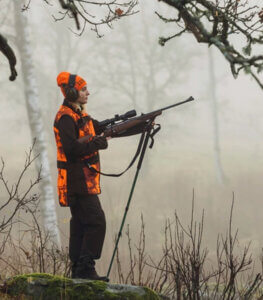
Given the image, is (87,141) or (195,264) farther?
(87,141)

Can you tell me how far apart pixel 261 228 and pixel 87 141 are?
13976 mm

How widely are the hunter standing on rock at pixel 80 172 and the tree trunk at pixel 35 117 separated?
18.1 ft

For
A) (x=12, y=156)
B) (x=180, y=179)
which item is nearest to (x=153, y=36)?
(x=180, y=179)

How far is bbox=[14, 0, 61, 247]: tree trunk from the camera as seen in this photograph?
10.0 m

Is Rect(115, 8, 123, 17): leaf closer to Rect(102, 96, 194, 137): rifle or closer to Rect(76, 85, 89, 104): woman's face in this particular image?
Rect(76, 85, 89, 104): woman's face

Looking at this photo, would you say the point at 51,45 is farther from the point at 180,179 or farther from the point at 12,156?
the point at 12,156

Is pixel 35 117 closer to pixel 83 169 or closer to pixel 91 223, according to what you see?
pixel 83 169

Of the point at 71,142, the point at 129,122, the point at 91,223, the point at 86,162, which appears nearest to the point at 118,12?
the point at 129,122

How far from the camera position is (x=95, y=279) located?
4.38 meters

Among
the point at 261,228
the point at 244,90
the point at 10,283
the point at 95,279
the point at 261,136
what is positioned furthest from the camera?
the point at 244,90

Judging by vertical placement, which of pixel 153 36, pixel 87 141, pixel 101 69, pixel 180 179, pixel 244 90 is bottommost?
pixel 87 141

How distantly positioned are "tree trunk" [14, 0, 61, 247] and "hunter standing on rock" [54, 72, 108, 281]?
551cm

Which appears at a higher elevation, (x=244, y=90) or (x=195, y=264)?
(x=244, y=90)

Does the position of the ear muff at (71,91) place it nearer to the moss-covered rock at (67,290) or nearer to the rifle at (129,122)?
the rifle at (129,122)
